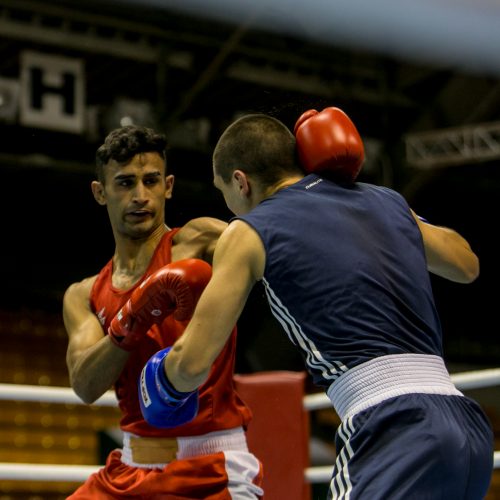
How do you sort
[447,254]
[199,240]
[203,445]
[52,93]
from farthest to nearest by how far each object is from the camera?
[52,93] < [199,240] < [203,445] < [447,254]

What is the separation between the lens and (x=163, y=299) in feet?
6.76

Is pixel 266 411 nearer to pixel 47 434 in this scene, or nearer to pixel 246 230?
pixel 246 230

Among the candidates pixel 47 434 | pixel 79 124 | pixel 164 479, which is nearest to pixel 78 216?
pixel 79 124

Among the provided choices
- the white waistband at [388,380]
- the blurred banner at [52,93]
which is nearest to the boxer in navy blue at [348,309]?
the white waistband at [388,380]

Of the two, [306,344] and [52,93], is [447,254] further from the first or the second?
[52,93]

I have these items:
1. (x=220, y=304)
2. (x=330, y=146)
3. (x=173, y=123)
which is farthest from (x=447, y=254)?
(x=173, y=123)

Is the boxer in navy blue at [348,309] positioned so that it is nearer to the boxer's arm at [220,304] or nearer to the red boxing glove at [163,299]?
the boxer's arm at [220,304]

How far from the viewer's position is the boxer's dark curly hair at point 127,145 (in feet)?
7.99

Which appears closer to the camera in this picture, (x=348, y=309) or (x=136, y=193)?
(x=348, y=309)

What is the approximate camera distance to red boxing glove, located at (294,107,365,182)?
187 cm

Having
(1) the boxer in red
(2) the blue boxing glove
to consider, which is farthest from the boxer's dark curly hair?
(2) the blue boxing glove

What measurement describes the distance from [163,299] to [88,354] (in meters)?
0.30

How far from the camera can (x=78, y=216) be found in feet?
29.2

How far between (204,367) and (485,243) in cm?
888
